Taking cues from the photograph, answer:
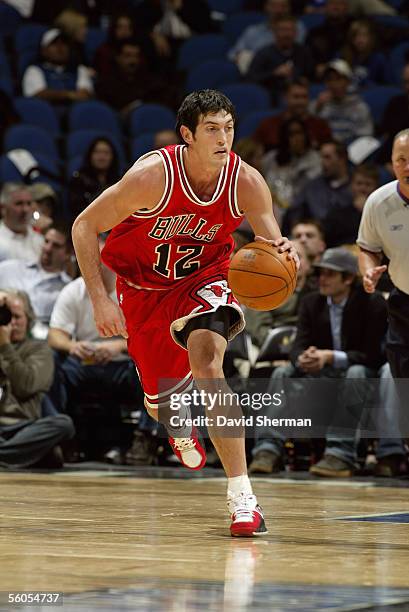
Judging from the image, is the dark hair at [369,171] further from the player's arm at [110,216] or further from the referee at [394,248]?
the player's arm at [110,216]

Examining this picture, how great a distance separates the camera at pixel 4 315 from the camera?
8039mm

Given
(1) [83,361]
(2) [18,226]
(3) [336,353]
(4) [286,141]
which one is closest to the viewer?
(3) [336,353]

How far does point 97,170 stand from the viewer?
1057cm

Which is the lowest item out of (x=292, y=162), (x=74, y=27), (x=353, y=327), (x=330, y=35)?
(x=353, y=327)

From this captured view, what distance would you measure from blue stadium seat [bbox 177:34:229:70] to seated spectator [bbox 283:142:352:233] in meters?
3.70

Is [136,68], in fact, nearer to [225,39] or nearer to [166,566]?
[225,39]

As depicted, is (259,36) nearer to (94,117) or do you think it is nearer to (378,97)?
(378,97)

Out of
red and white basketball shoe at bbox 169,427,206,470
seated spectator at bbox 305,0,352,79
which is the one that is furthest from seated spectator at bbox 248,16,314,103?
red and white basketball shoe at bbox 169,427,206,470

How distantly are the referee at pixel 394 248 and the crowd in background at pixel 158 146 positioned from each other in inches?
53.0

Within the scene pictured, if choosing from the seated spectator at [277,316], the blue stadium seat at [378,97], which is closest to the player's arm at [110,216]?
the seated spectator at [277,316]

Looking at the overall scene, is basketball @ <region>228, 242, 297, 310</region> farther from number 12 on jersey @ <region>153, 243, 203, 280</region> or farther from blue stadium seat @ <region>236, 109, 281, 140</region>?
blue stadium seat @ <region>236, 109, 281, 140</region>

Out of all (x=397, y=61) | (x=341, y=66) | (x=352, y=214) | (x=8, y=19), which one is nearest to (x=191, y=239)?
(x=352, y=214)

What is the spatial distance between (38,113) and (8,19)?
2.37 meters

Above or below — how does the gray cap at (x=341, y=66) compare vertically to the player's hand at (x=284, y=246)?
above
